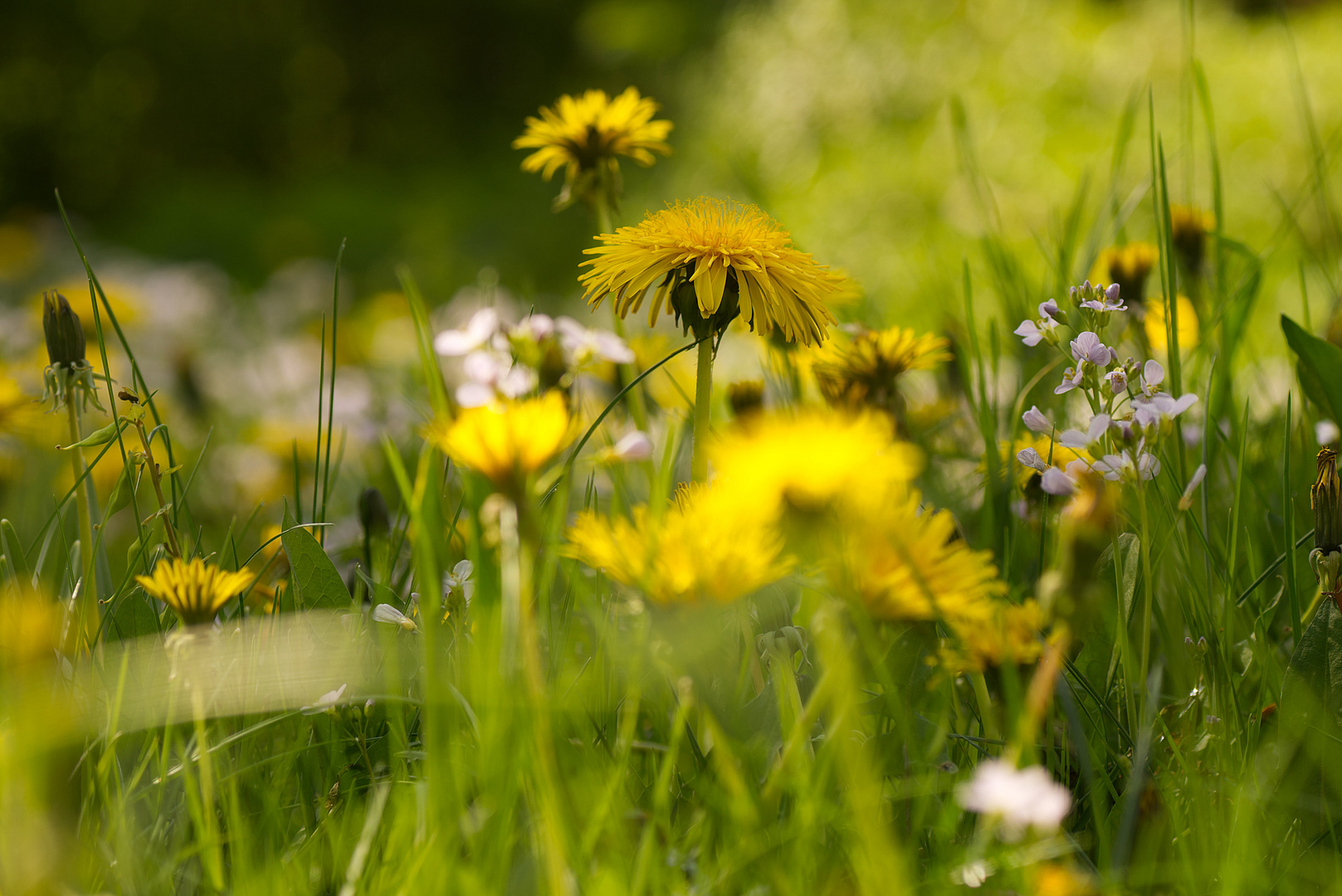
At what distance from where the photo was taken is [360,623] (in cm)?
66

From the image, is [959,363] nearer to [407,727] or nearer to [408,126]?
[407,727]

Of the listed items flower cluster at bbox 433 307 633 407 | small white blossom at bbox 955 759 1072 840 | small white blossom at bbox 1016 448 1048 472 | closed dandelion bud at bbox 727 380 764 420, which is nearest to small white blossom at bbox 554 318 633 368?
flower cluster at bbox 433 307 633 407

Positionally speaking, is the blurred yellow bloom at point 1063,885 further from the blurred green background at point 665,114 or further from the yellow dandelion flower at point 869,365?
the blurred green background at point 665,114

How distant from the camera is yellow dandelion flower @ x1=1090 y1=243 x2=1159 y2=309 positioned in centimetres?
93

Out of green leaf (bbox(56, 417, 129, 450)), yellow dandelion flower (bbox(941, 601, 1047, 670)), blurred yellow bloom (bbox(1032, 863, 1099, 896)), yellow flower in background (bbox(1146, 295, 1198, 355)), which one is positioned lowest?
blurred yellow bloom (bbox(1032, 863, 1099, 896))

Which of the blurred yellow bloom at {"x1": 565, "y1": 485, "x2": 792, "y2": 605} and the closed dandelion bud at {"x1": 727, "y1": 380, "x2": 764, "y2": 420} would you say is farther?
the closed dandelion bud at {"x1": 727, "y1": 380, "x2": 764, "y2": 420}

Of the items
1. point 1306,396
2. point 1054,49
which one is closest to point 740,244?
point 1306,396

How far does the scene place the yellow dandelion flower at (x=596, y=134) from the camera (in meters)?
0.82

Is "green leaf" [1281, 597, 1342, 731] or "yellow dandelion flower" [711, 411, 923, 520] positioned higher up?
"yellow dandelion flower" [711, 411, 923, 520]

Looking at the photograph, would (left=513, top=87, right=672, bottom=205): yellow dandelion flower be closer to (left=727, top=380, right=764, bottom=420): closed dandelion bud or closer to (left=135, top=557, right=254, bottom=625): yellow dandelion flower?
(left=727, top=380, right=764, bottom=420): closed dandelion bud

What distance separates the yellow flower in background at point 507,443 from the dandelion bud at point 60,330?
406 mm

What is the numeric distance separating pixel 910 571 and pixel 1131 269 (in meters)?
0.65

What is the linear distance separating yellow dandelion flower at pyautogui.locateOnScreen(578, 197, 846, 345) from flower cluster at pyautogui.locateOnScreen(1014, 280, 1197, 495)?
14cm

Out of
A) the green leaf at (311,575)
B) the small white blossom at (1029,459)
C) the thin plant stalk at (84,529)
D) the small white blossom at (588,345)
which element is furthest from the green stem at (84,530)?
the small white blossom at (1029,459)
